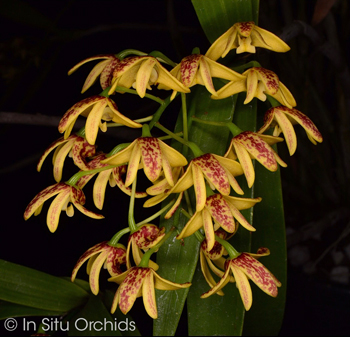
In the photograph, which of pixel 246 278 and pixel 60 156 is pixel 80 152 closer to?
pixel 60 156

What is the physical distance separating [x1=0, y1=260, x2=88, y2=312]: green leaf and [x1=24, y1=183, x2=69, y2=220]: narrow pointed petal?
237 millimetres

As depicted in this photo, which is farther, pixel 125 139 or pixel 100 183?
pixel 125 139

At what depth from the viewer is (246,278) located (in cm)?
54

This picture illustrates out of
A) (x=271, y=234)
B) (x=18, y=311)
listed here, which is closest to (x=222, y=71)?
(x=271, y=234)

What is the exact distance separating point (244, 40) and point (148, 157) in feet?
0.60

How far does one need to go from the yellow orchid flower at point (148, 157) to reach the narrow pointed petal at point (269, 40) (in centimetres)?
17

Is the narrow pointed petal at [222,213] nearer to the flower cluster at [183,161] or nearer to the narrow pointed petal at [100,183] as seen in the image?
the flower cluster at [183,161]

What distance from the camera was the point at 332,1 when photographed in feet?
2.79

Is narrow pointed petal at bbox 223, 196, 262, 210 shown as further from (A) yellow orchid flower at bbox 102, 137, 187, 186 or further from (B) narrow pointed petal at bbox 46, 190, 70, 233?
(B) narrow pointed petal at bbox 46, 190, 70, 233

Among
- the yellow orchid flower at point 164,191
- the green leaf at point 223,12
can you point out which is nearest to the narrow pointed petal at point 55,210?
the yellow orchid flower at point 164,191

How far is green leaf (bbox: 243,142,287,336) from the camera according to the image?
0.77 meters

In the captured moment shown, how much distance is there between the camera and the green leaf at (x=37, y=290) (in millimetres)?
749

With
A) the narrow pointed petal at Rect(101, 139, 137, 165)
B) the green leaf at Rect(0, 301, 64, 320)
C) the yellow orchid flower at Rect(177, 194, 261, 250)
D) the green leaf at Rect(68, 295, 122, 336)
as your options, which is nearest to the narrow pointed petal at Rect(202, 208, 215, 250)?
the yellow orchid flower at Rect(177, 194, 261, 250)

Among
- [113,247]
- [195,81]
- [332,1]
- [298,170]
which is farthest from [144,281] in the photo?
[298,170]
